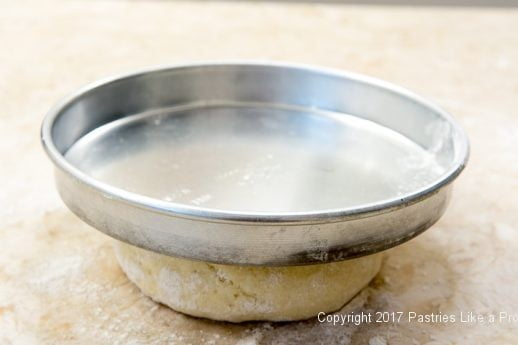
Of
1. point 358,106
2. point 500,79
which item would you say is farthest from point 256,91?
point 500,79

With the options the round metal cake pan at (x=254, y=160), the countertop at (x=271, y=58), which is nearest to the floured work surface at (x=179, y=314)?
the countertop at (x=271, y=58)

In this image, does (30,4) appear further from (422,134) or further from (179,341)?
(179,341)

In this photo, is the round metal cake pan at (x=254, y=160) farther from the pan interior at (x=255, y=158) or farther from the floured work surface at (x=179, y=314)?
the floured work surface at (x=179, y=314)

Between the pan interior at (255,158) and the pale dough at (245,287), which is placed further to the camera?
the pan interior at (255,158)

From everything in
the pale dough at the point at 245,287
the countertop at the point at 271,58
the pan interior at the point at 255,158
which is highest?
the pan interior at the point at 255,158

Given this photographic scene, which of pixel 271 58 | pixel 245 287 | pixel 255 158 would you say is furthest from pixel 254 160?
pixel 271 58

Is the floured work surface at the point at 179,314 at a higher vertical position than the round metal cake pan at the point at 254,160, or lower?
lower

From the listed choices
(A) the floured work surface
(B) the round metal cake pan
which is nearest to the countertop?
(A) the floured work surface

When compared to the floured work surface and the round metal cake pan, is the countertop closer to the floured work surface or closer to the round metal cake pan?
the floured work surface
